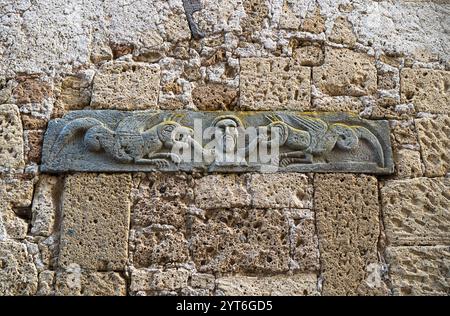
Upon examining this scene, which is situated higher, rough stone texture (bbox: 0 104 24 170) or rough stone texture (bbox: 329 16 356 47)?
rough stone texture (bbox: 329 16 356 47)

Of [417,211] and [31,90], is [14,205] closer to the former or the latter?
[31,90]

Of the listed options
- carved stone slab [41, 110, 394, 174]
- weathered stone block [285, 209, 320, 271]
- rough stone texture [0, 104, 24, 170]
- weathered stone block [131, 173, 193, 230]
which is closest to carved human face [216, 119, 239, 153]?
carved stone slab [41, 110, 394, 174]

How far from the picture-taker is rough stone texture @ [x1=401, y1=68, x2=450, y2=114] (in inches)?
155

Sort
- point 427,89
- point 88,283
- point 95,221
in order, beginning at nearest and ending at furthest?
point 88,283
point 95,221
point 427,89

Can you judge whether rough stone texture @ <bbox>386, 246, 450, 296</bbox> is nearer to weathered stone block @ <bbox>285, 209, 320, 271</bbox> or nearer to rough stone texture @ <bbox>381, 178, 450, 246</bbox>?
rough stone texture @ <bbox>381, 178, 450, 246</bbox>

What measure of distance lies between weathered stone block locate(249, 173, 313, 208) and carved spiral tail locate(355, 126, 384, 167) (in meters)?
0.47

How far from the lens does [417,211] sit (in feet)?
12.0

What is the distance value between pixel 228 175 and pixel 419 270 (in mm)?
1272

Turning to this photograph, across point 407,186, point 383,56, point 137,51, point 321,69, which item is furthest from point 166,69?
point 407,186

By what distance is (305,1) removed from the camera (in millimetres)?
4152

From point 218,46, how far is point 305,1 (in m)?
0.71

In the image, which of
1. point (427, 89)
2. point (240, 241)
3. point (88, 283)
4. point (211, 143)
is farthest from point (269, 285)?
point (427, 89)

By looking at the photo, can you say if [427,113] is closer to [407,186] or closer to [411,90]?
[411,90]

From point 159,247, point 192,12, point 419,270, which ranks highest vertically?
point 192,12
